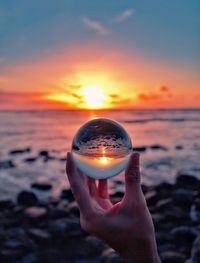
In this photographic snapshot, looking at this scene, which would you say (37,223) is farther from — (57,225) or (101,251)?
(101,251)

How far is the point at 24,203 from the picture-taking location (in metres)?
8.86

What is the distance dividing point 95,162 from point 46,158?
1374 cm

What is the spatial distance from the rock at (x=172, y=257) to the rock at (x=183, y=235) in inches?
26.9

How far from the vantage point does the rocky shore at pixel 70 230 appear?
596 centimetres

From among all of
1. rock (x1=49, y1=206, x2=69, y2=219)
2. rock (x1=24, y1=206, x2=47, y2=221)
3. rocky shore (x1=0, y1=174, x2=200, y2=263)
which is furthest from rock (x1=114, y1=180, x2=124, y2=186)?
rock (x1=24, y1=206, x2=47, y2=221)

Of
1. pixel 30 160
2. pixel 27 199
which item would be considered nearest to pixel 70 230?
pixel 27 199

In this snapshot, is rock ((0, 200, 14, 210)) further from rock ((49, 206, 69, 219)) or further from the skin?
the skin

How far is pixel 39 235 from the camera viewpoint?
22.3 ft

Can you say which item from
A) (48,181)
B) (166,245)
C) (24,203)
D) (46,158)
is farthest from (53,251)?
(46,158)

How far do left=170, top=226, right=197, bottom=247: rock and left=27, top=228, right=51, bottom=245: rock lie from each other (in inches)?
96.3

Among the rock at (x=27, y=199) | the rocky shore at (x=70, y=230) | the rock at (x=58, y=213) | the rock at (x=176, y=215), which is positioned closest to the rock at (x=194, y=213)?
the rocky shore at (x=70, y=230)

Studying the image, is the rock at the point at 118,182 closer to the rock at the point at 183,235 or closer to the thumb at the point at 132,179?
the rock at the point at 183,235

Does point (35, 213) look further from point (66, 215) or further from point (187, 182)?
point (187, 182)

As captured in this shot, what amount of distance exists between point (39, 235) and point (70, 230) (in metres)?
0.64
